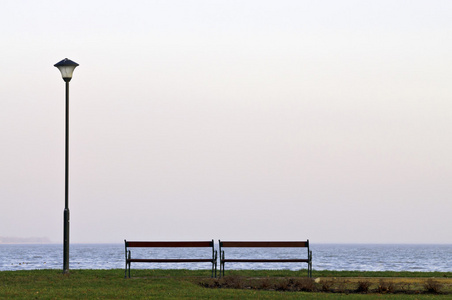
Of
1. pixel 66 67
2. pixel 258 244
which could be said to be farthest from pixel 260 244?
pixel 66 67

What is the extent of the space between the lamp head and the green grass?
16.6 ft

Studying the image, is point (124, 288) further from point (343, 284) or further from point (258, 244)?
point (343, 284)

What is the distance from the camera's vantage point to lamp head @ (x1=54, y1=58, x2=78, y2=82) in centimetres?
1848

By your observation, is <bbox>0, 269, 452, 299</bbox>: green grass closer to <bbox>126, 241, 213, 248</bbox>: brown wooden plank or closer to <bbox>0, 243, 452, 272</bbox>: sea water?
<bbox>126, 241, 213, 248</bbox>: brown wooden plank

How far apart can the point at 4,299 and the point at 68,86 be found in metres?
7.48

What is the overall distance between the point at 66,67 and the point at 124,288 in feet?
21.2

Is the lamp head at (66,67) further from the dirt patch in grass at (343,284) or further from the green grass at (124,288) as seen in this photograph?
the dirt patch in grass at (343,284)

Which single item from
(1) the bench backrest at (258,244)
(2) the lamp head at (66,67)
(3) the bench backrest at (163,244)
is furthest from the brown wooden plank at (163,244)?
(2) the lamp head at (66,67)

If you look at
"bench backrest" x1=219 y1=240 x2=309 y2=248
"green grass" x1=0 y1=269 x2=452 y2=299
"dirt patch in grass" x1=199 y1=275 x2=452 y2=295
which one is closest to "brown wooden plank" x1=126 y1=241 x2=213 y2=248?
"bench backrest" x1=219 y1=240 x2=309 y2=248

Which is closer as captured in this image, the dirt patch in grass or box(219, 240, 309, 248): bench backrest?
the dirt patch in grass

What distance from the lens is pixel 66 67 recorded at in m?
18.5

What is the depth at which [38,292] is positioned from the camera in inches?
547

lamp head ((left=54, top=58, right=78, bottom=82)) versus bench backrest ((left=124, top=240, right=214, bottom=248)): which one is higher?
lamp head ((left=54, top=58, right=78, bottom=82))

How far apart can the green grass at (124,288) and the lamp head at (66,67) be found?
5.06 m
